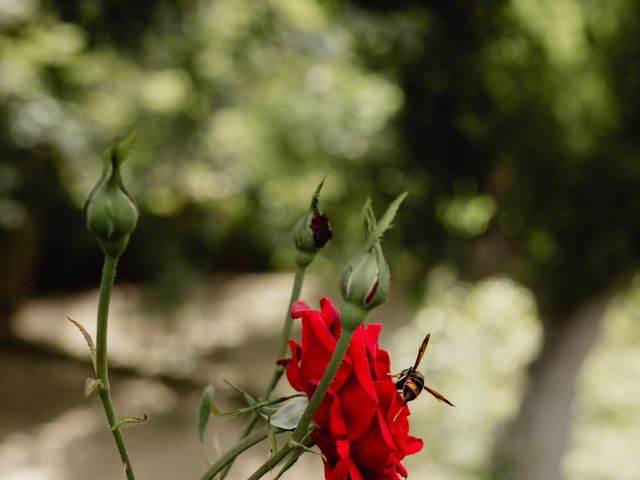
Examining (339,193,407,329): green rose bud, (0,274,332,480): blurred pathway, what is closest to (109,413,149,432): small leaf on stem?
(339,193,407,329): green rose bud

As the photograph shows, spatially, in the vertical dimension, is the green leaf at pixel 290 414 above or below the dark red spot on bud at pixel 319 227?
below

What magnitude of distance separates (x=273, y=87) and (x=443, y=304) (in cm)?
138

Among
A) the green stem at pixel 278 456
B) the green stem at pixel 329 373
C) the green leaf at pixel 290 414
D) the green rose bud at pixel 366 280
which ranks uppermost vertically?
the green rose bud at pixel 366 280

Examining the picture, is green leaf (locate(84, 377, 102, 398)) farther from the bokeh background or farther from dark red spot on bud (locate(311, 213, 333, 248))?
the bokeh background

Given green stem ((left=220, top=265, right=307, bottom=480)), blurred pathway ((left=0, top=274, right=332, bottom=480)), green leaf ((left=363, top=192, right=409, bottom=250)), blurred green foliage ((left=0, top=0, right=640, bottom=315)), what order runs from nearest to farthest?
green leaf ((left=363, top=192, right=409, bottom=250)), green stem ((left=220, top=265, right=307, bottom=480)), blurred green foliage ((left=0, top=0, right=640, bottom=315)), blurred pathway ((left=0, top=274, right=332, bottom=480))

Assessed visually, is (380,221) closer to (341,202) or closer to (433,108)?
(433,108)

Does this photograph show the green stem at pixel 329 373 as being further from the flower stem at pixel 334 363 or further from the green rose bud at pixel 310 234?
the green rose bud at pixel 310 234

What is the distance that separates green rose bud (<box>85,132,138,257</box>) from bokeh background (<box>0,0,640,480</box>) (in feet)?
4.72

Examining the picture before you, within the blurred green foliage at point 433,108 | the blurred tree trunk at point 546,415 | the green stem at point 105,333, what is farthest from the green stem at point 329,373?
the blurred tree trunk at point 546,415

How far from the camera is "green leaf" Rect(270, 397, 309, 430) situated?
39 centimetres

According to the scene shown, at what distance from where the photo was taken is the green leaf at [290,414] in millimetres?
385

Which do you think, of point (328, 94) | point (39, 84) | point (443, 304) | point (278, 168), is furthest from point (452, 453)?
point (39, 84)

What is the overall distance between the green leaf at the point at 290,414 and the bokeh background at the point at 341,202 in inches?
54.8

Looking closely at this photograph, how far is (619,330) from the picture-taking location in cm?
372
